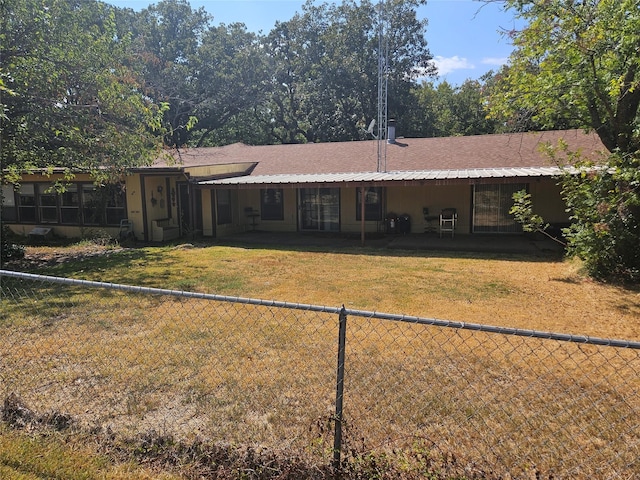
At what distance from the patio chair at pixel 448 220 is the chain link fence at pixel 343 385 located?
948 cm

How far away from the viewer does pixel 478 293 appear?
780 centimetres

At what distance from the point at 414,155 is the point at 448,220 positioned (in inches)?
133

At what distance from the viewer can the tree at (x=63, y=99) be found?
32.0 ft

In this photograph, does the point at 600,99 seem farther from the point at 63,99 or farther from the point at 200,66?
the point at 200,66

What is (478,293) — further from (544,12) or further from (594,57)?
(544,12)

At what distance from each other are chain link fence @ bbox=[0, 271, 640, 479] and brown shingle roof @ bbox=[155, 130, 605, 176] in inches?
401

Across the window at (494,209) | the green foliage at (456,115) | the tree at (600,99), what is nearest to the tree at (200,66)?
the green foliage at (456,115)

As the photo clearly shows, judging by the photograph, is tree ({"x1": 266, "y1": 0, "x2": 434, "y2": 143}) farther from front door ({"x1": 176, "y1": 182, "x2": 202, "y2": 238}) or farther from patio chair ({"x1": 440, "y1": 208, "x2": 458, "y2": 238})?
patio chair ({"x1": 440, "y1": 208, "x2": 458, "y2": 238})

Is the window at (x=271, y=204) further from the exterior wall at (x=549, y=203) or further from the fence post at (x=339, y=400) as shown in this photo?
the fence post at (x=339, y=400)

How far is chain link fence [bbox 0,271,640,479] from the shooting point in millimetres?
3072

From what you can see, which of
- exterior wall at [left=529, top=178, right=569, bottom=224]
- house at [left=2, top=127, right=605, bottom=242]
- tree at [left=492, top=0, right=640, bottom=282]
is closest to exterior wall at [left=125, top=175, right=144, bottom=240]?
→ house at [left=2, top=127, right=605, bottom=242]

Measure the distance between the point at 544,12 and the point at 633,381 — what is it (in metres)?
8.33

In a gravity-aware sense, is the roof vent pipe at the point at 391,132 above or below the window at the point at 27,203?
above

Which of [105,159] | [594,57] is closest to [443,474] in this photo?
[594,57]
